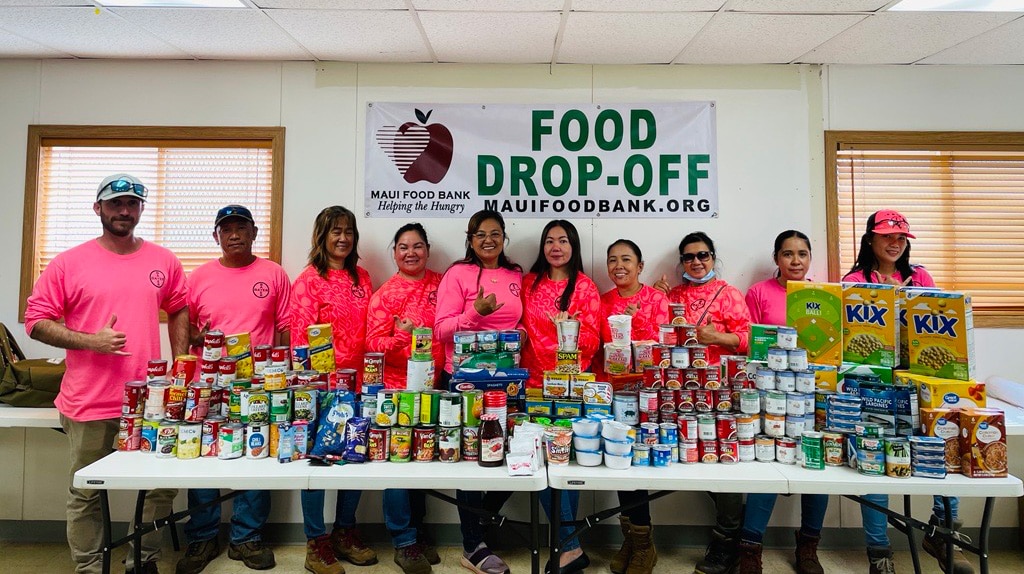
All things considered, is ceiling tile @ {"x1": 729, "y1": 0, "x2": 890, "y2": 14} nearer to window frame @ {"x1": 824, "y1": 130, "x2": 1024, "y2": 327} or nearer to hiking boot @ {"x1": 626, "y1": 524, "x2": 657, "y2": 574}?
window frame @ {"x1": 824, "y1": 130, "x2": 1024, "y2": 327}

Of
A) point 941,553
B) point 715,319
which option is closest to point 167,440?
point 715,319

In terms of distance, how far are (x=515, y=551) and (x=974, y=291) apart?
3.54m

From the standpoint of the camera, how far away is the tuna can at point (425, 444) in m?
2.07

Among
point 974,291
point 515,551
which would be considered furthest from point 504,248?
point 974,291

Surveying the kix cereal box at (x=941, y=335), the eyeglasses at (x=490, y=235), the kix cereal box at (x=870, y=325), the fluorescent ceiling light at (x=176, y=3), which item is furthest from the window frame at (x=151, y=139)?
the kix cereal box at (x=941, y=335)

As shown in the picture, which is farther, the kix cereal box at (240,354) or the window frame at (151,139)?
the window frame at (151,139)

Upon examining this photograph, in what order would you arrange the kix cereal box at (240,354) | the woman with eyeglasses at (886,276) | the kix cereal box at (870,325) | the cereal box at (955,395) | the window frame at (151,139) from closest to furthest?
the cereal box at (955,395) → the kix cereal box at (870,325) → the kix cereal box at (240,354) → the woman with eyeglasses at (886,276) → the window frame at (151,139)

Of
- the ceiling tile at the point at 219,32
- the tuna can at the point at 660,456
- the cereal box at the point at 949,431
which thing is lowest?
the tuna can at the point at 660,456

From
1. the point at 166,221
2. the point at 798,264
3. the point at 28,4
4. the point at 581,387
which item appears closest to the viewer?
the point at 581,387

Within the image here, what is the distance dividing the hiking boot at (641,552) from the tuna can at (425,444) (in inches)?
58.0

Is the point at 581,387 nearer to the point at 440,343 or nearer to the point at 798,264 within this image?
the point at 440,343

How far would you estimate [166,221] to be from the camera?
348 cm

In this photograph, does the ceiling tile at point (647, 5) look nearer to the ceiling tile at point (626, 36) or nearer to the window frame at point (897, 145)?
the ceiling tile at point (626, 36)

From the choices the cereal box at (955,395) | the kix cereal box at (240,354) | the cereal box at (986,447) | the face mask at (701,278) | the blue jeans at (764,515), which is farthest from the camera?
the face mask at (701,278)
